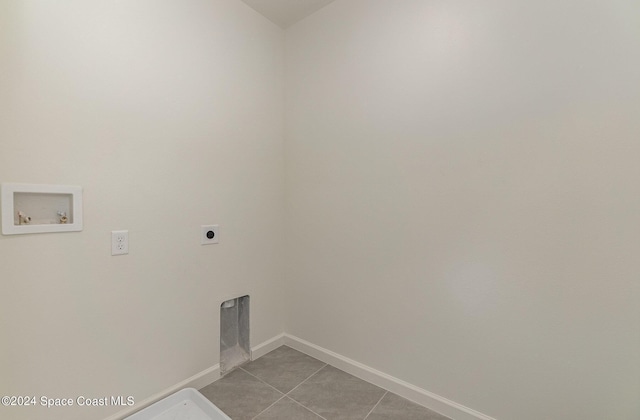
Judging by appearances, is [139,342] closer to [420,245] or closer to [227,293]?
[227,293]

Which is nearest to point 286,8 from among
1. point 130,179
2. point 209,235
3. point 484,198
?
point 130,179

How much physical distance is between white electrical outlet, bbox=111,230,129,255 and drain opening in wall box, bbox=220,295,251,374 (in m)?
0.72

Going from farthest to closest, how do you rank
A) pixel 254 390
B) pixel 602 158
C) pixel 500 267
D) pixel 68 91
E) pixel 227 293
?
pixel 227 293
pixel 254 390
pixel 500 267
pixel 68 91
pixel 602 158

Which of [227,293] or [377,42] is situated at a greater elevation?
[377,42]

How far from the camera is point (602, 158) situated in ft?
3.66

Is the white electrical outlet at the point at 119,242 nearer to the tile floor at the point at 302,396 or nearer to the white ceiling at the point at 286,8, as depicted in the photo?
the tile floor at the point at 302,396

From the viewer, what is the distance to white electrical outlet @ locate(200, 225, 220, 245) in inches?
67.5

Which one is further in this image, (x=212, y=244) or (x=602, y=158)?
(x=212, y=244)

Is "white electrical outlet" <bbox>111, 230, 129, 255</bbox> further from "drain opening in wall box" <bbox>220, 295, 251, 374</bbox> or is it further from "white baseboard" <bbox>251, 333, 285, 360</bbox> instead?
"white baseboard" <bbox>251, 333, 285, 360</bbox>

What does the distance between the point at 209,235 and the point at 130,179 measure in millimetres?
542

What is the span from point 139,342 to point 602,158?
2361 mm

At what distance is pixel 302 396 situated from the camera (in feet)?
5.33

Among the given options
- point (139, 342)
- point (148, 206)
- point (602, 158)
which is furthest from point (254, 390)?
point (602, 158)

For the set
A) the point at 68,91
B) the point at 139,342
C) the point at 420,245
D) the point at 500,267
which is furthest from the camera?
the point at 420,245
